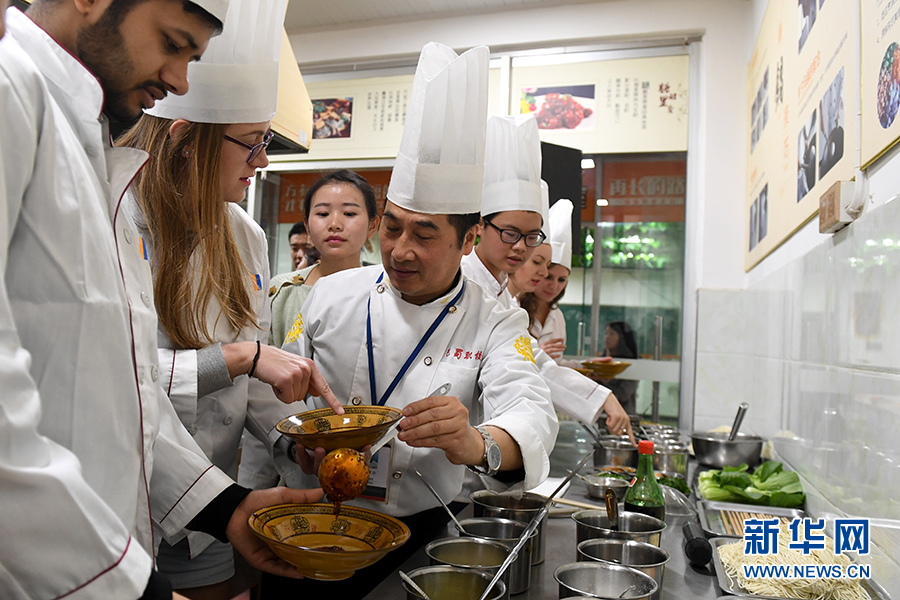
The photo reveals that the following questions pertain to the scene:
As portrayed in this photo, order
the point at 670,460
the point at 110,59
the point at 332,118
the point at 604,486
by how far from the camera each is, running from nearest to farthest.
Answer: the point at 110,59
the point at 604,486
the point at 670,460
the point at 332,118

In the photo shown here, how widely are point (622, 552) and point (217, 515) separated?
779 millimetres

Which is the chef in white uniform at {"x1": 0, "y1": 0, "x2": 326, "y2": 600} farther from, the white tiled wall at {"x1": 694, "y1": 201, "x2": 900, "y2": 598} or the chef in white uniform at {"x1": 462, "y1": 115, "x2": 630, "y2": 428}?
the chef in white uniform at {"x1": 462, "y1": 115, "x2": 630, "y2": 428}

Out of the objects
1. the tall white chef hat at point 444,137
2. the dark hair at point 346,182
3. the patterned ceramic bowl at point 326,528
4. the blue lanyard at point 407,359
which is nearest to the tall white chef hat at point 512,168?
the dark hair at point 346,182

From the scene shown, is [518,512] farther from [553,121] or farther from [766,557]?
[553,121]

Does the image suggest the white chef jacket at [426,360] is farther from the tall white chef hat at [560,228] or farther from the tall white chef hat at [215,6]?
the tall white chef hat at [560,228]

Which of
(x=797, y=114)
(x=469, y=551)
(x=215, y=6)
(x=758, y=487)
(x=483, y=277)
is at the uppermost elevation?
(x=797, y=114)

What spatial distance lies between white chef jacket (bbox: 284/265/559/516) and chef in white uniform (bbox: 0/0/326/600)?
75cm

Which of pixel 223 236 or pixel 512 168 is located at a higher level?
pixel 512 168

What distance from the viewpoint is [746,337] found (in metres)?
3.77

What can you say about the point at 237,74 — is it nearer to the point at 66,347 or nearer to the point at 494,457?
the point at 66,347

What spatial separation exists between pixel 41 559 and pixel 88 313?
0.28 meters

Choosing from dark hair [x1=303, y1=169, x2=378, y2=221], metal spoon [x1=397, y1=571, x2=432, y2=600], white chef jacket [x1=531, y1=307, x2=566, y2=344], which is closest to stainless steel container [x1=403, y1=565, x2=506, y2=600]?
metal spoon [x1=397, y1=571, x2=432, y2=600]

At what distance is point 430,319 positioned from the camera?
1746mm

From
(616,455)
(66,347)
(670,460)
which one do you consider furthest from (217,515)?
(670,460)
